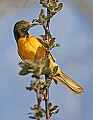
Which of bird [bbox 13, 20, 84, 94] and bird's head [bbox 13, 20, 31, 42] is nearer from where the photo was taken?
bird's head [bbox 13, 20, 31, 42]

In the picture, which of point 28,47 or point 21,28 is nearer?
point 21,28

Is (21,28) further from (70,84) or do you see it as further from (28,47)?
(70,84)

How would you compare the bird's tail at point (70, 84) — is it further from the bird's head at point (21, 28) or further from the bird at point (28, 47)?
the bird's head at point (21, 28)

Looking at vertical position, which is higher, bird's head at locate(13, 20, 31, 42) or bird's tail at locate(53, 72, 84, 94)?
bird's head at locate(13, 20, 31, 42)

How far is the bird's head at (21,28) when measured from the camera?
93 cm

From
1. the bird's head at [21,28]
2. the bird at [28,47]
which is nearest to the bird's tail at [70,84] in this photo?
the bird at [28,47]

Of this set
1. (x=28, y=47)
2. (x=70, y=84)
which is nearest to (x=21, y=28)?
(x=28, y=47)

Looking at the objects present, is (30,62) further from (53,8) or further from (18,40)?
(18,40)

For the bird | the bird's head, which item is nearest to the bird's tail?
the bird

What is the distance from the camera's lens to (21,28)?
107cm

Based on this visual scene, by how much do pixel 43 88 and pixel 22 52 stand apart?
0.83 meters

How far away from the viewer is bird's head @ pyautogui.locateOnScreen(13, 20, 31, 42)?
3.06 ft

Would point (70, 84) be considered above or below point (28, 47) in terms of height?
below

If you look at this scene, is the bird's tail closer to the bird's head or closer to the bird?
the bird
